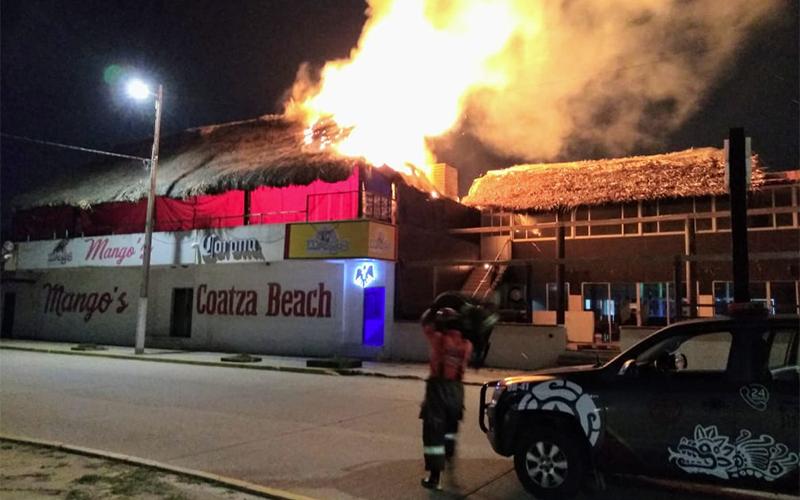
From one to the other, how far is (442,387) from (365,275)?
13.4m

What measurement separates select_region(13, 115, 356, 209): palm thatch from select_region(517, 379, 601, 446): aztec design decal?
14666 millimetres

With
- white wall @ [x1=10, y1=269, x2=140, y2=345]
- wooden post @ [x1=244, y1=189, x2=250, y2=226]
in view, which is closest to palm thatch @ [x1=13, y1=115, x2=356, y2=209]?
wooden post @ [x1=244, y1=189, x2=250, y2=226]

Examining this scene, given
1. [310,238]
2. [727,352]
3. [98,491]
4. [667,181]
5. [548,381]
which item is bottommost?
[98,491]

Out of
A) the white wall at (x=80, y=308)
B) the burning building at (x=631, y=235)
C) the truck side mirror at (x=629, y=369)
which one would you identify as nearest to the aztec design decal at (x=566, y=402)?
the truck side mirror at (x=629, y=369)

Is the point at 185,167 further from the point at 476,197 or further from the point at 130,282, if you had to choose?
the point at 476,197

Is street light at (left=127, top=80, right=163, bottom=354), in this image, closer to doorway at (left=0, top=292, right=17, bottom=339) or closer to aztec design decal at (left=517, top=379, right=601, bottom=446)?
doorway at (left=0, top=292, right=17, bottom=339)

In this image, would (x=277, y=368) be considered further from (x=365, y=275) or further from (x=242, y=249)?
(x=242, y=249)

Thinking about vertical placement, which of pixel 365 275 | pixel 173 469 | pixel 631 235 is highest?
pixel 631 235

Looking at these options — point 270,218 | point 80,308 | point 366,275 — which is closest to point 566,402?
point 366,275

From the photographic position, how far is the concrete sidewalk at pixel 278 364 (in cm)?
1522

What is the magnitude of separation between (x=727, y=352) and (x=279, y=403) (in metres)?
7.72

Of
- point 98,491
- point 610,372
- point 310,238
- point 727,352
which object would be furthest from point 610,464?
point 310,238

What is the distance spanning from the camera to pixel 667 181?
1919 cm

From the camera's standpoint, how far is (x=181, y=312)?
23703mm
